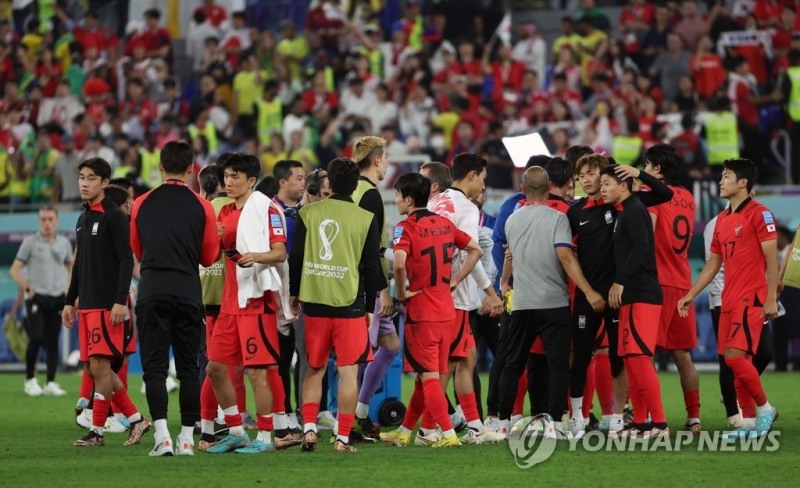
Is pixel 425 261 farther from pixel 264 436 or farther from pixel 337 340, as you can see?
pixel 264 436

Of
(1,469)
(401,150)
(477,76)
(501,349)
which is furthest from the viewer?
(477,76)

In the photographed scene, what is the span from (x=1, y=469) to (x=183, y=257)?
1.77 meters

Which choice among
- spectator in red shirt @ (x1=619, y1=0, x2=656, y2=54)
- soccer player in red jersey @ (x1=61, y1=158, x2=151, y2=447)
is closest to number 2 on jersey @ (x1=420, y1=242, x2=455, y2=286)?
soccer player in red jersey @ (x1=61, y1=158, x2=151, y2=447)

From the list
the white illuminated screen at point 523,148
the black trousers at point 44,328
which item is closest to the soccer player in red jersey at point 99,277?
the white illuminated screen at point 523,148

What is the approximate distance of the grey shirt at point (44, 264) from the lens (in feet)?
53.5

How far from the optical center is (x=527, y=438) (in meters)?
10.1

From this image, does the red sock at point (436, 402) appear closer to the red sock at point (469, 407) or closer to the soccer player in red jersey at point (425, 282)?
the soccer player in red jersey at point (425, 282)

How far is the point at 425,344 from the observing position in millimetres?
9750

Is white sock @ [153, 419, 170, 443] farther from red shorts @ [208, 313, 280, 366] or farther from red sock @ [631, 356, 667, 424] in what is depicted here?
red sock @ [631, 356, 667, 424]

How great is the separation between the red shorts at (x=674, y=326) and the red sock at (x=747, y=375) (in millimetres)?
534

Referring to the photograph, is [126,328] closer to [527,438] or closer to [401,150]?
[527,438]

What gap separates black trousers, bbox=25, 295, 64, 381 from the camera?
52.5ft

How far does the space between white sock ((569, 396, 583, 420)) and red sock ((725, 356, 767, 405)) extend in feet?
3.74

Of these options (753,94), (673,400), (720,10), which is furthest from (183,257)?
(720,10)
